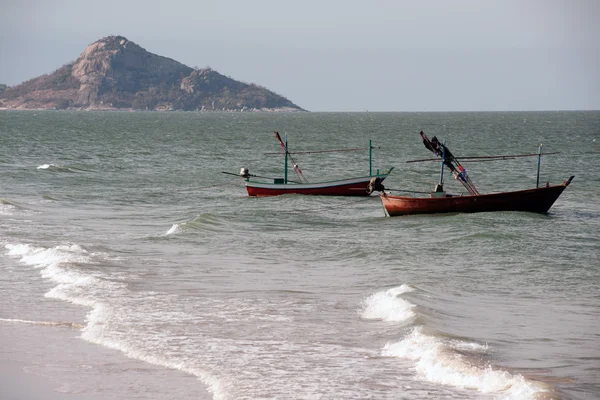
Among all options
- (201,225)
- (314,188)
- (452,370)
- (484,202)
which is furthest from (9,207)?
(452,370)

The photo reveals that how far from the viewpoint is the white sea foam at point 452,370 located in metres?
12.0

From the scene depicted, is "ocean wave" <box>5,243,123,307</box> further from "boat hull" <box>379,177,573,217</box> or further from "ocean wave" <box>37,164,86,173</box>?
"ocean wave" <box>37,164,86,173</box>

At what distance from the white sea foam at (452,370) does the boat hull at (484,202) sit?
59.6ft

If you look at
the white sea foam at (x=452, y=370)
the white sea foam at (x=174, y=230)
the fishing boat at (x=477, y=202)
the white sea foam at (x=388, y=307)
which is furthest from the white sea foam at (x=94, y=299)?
the fishing boat at (x=477, y=202)

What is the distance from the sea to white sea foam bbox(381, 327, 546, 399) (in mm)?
39

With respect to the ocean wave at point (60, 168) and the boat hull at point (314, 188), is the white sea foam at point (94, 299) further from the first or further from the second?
the ocean wave at point (60, 168)

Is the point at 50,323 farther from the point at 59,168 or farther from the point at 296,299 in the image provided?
the point at 59,168

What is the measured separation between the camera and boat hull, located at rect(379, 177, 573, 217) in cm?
3266

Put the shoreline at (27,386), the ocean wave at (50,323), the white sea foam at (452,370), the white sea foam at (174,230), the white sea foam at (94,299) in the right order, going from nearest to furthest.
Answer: the shoreline at (27,386), the white sea foam at (452,370), the white sea foam at (94,299), the ocean wave at (50,323), the white sea foam at (174,230)

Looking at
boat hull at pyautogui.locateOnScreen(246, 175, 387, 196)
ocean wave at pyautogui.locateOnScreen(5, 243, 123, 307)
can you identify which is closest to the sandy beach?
ocean wave at pyautogui.locateOnScreen(5, 243, 123, 307)

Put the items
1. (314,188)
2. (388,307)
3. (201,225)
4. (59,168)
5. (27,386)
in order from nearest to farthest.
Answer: (27,386), (388,307), (201,225), (314,188), (59,168)

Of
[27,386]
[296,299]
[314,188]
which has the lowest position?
[27,386]

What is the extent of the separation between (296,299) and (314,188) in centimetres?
2365

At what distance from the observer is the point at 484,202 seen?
3278 centimetres
